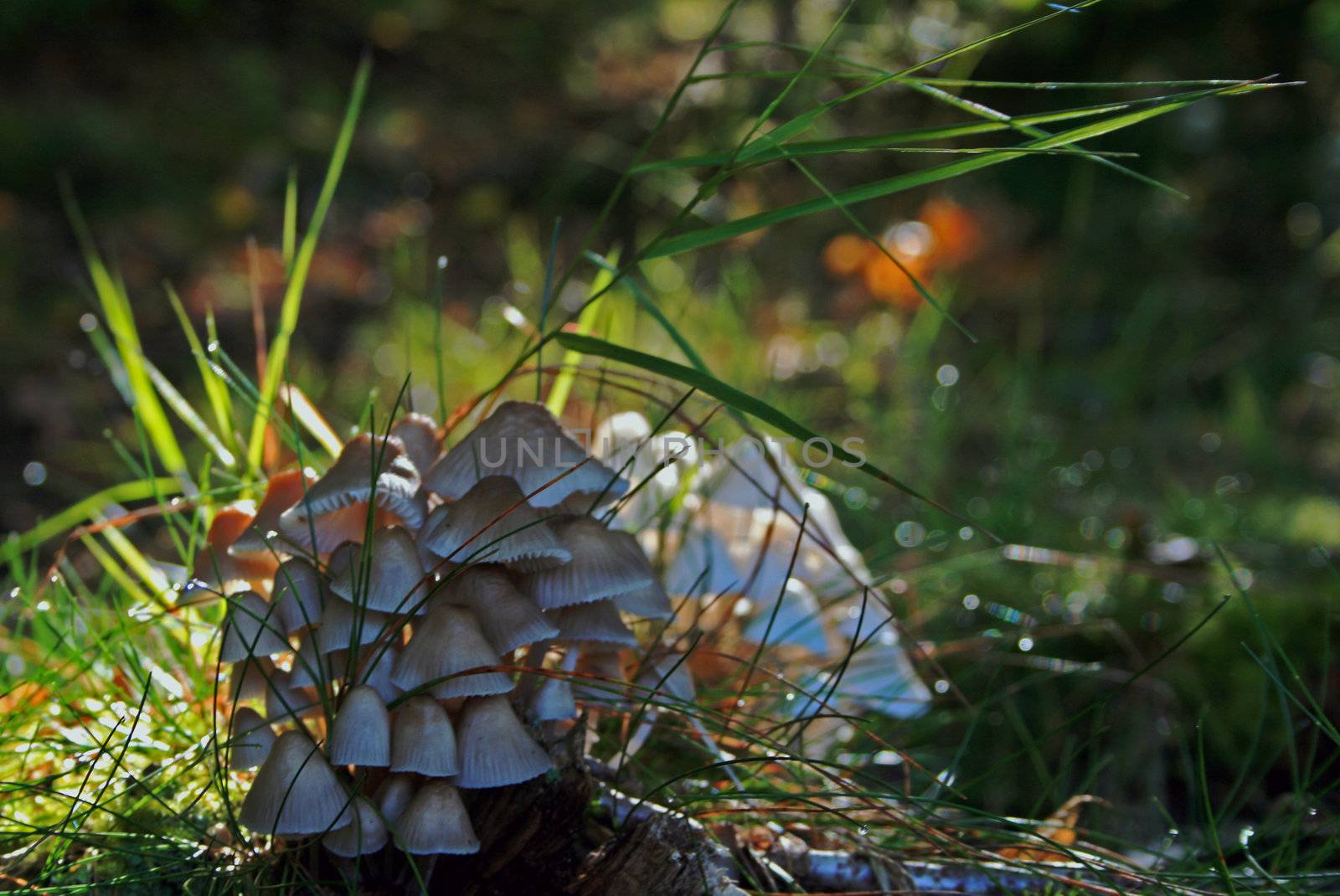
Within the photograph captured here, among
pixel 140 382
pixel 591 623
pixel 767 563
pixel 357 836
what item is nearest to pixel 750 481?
pixel 767 563

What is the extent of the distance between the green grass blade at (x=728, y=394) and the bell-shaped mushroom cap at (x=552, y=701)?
0.92 feet

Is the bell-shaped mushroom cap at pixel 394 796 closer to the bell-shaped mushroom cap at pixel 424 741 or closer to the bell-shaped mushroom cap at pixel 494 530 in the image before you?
the bell-shaped mushroom cap at pixel 424 741

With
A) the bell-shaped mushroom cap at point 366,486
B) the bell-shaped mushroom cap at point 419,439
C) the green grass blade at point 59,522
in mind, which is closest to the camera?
the bell-shaped mushroom cap at point 366,486

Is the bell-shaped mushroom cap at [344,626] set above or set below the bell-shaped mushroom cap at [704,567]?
below

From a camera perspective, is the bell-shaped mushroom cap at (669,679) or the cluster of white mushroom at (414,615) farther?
the bell-shaped mushroom cap at (669,679)

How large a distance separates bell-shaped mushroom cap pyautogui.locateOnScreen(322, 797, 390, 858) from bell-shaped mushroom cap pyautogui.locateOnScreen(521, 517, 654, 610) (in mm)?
207

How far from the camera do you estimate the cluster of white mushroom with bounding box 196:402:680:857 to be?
0.82 metres

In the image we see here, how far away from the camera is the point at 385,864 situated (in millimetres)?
896

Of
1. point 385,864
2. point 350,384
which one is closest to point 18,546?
point 385,864

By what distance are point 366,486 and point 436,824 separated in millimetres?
263

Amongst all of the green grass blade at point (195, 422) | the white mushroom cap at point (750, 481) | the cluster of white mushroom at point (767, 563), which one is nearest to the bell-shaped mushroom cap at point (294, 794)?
the green grass blade at point (195, 422)

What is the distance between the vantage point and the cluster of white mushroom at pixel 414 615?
82 centimetres

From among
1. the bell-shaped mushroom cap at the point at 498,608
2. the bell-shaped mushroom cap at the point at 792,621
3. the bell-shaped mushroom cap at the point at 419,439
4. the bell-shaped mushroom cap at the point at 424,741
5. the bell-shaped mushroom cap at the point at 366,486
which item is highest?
the bell-shaped mushroom cap at the point at 419,439

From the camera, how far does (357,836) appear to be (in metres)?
0.84
